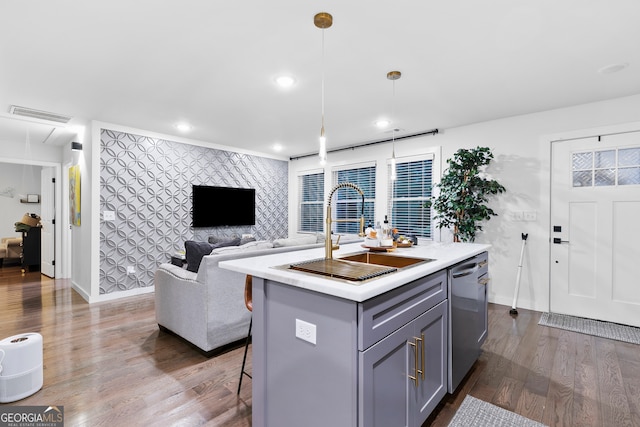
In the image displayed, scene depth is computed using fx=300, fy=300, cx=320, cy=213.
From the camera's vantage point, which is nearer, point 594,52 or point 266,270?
point 266,270

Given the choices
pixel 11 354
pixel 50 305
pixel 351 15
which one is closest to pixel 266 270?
pixel 351 15

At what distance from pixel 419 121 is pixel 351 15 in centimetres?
253

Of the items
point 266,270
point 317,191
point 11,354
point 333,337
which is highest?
point 317,191

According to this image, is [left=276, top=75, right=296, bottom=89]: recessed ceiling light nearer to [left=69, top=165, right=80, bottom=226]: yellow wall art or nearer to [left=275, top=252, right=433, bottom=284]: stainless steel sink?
[left=275, top=252, right=433, bottom=284]: stainless steel sink

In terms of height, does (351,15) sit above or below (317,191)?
above

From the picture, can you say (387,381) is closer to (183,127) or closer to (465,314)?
(465,314)

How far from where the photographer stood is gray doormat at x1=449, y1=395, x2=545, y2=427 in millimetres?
1776

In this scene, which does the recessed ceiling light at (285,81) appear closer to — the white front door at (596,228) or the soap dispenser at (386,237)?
the soap dispenser at (386,237)

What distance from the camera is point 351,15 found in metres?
1.93

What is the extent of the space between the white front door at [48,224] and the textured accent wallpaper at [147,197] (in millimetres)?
2568

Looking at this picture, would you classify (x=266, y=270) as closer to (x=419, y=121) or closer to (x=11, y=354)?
(x=11, y=354)

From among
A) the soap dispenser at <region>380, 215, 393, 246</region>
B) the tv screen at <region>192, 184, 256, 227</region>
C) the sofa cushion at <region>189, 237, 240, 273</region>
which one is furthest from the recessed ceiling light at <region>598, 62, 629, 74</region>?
the tv screen at <region>192, 184, 256, 227</region>

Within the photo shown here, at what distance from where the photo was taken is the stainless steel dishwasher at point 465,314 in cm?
193

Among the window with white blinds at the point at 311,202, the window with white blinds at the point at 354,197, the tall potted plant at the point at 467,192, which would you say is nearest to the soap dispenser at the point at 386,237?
the tall potted plant at the point at 467,192
